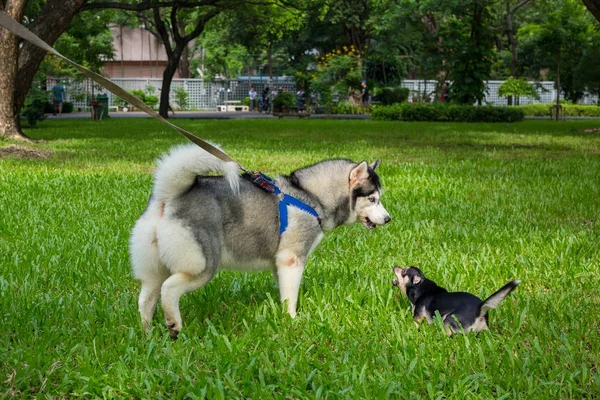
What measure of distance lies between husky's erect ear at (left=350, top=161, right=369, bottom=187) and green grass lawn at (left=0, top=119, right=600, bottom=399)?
65cm

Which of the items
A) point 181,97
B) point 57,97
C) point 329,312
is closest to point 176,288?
point 329,312

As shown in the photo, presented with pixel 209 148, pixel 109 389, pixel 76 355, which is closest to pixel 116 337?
pixel 76 355

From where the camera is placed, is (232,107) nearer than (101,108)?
No

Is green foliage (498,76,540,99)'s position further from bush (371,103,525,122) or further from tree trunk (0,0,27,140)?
tree trunk (0,0,27,140)

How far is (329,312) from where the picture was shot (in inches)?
166

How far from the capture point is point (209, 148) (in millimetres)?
3717

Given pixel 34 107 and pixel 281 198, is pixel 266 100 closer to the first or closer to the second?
pixel 34 107

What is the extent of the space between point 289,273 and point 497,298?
3.68 feet

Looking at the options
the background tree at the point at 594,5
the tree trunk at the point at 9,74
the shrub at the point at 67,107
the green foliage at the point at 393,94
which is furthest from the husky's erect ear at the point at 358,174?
the shrub at the point at 67,107

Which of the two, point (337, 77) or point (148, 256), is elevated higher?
point (337, 77)

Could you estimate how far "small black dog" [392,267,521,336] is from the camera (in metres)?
3.71

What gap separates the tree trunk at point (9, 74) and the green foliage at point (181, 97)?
3542 centimetres

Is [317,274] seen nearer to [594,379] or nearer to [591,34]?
[594,379]

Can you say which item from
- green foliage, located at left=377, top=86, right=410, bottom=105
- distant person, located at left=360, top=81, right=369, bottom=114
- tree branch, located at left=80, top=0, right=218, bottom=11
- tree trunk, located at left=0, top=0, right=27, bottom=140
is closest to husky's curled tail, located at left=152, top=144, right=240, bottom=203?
tree trunk, located at left=0, top=0, right=27, bottom=140
